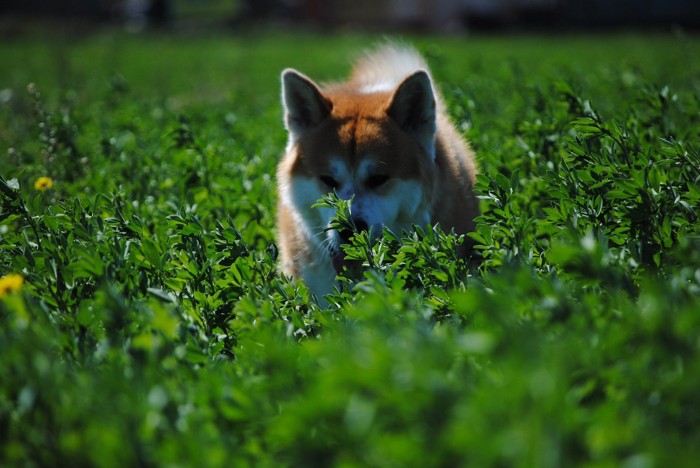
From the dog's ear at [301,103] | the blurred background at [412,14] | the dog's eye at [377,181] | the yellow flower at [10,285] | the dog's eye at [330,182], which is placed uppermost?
the dog's ear at [301,103]

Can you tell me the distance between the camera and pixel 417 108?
4266mm

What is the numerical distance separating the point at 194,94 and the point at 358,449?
11863 mm

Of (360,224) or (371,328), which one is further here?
(360,224)

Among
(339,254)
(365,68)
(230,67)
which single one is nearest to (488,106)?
(365,68)

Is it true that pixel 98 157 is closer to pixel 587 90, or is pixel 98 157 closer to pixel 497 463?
pixel 497 463

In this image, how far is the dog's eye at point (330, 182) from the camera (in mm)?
4102

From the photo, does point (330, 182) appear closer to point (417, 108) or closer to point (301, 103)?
point (301, 103)

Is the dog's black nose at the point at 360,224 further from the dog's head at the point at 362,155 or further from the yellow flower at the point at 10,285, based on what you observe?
the yellow flower at the point at 10,285

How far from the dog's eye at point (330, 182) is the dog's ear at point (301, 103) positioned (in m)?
0.45

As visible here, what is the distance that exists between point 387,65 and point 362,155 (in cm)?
206

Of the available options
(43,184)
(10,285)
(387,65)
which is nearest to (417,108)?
(387,65)

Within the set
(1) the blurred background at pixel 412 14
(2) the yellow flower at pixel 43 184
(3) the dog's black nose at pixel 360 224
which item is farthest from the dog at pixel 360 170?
(1) the blurred background at pixel 412 14

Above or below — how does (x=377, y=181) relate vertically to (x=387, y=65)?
below

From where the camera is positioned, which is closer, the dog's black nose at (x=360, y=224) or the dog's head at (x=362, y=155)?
the dog's black nose at (x=360, y=224)
